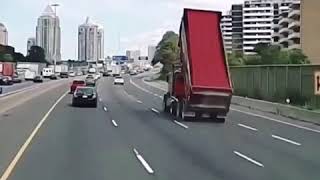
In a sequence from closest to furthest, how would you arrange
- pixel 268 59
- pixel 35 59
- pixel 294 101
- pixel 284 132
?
pixel 284 132 → pixel 294 101 → pixel 268 59 → pixel 35 59

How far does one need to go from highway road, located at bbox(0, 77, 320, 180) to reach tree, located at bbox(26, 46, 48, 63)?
16654cm

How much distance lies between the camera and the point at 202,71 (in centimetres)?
3064

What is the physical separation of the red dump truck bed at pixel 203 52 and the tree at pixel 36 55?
165316mm

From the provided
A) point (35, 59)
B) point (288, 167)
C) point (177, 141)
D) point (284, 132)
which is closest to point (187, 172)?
point (288, 167)

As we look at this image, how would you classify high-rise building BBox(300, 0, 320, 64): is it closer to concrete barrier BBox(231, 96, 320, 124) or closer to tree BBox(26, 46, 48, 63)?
concrete barrier BBox(231, 96, 320, 124)

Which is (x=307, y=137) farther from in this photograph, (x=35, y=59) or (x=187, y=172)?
(x=35, y=59)

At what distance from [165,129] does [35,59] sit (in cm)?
17292

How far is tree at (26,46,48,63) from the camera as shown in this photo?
7632 inches

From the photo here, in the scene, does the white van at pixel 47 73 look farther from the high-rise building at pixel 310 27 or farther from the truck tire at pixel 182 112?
the truck tire at pixel 182 112

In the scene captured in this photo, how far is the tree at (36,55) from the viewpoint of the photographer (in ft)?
636

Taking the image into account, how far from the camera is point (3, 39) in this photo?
196 meters

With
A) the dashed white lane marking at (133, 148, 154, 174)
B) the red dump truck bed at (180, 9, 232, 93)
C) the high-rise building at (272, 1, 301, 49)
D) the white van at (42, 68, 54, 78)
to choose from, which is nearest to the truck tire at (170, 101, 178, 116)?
the red dump truck bed at (180, 9, 232, 93)

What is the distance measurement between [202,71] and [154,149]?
1296 cm

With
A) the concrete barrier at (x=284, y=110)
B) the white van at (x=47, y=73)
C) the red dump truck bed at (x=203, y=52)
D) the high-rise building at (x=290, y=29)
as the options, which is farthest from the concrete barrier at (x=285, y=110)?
the high-rise building at (x=290, y=29)
